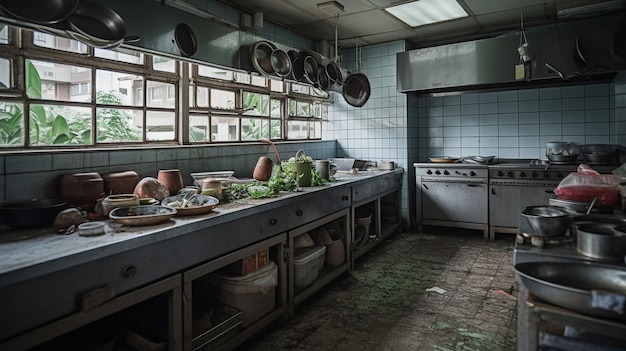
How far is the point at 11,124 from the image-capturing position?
2266 mm

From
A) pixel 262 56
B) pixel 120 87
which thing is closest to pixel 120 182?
pixel 120 87

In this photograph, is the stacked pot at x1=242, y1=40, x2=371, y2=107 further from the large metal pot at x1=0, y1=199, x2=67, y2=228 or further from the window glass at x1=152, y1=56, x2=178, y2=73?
the large metal pot at x1=0, y1=199, x2=67, y2=228

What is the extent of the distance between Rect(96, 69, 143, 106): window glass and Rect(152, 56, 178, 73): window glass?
7.1 inches

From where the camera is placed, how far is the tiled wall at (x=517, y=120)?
4609 mm

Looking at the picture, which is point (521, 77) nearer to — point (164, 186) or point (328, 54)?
point (328, 54)

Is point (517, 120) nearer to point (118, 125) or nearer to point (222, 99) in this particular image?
point (222, 99)

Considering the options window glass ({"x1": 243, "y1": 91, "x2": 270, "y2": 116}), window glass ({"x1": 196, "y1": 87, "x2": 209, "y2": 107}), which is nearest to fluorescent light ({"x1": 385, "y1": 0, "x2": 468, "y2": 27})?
window glass ({"x1": 243, "y1": 91, "x2": 270, "y2": 116})

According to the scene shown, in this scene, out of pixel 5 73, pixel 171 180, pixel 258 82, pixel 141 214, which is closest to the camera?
pixel 141 214

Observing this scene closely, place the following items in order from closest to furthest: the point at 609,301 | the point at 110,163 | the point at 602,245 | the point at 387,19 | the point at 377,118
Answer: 1. the point at 609,301
2. the point at 602,245
3. the point at 110,163
4. the point at 387,19
5. the point at 377,118

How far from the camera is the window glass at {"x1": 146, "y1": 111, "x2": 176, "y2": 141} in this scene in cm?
307

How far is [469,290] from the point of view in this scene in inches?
130

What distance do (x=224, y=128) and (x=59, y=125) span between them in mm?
1543

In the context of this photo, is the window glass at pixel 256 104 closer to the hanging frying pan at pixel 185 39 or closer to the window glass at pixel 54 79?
the hanging frying pan at pixel 185 39

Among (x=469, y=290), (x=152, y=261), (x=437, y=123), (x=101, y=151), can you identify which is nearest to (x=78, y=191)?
(x=101, y=151)
